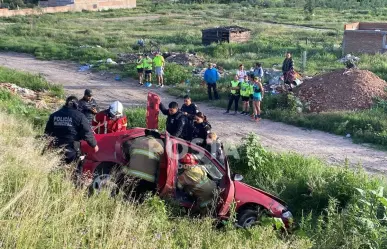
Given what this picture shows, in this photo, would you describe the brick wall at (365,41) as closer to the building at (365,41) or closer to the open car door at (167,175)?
the building at (365,41)

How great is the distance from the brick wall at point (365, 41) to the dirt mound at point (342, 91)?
935 centimetres

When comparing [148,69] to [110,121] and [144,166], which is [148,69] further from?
[144,166]

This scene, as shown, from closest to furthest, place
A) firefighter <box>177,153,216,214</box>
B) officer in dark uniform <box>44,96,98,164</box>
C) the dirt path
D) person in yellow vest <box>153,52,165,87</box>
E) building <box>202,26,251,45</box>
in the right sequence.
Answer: firefighter <box>177,153,216,214</box> → officer in dark uniform <box>44,96,98,164</box> → the dirt path → person in yellow vest <box>153,52,165,87</box> → building <box>202,26,251,45</box>


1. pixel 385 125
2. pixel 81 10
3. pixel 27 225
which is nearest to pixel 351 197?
pixel 27 225

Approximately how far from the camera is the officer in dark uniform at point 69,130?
27.5 feet

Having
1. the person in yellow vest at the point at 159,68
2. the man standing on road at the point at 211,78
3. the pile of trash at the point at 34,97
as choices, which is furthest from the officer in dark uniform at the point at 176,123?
the person in yellow vest at the point at 159,68

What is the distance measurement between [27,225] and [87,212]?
3.03 ft

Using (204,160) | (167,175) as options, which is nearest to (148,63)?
(204,160)

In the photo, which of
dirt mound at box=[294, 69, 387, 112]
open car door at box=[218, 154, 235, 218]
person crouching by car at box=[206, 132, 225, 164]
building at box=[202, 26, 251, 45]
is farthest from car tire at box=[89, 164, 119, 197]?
building at box=[202, 26, 251, 45]

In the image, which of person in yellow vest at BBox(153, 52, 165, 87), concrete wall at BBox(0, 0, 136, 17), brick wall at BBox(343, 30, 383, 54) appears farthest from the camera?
concrete wall at BBox(0, 0, 136, 17)

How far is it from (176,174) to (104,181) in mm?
1064

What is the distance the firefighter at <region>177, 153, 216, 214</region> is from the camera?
7732 millimetres

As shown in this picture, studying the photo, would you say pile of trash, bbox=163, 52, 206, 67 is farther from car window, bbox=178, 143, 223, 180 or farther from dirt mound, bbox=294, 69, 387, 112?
car window, bbox=178, 143, 223, 180

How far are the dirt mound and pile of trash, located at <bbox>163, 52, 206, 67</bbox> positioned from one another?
786 centimetres
